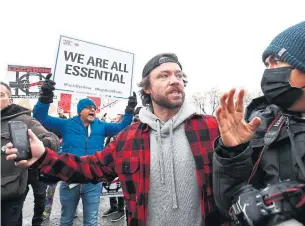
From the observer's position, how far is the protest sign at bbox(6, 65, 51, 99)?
664 cm

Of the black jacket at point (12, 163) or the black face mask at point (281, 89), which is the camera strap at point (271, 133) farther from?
the black jacket at point (12, 163)

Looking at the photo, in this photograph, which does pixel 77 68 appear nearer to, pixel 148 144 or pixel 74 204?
pixel 74 204

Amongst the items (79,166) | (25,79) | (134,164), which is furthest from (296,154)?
(25,79)

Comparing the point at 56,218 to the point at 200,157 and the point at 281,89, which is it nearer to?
the point at 200,157

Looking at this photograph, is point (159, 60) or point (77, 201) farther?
point (77, 201)

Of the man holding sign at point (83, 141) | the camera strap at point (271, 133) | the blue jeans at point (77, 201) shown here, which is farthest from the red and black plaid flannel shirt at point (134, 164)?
the blue jeans at point (77, 201)

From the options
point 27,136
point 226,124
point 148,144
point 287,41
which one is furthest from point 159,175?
point 287,41

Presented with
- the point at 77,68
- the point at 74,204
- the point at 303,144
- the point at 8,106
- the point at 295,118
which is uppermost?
the point at 77,68

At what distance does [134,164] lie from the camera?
2.09 m

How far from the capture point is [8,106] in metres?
3.31

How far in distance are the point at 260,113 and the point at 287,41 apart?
40 cm

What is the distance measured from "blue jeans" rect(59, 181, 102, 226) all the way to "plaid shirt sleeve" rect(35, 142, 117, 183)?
6.28ft

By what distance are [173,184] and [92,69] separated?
2.76 metres

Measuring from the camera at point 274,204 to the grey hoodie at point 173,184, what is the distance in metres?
0.67
